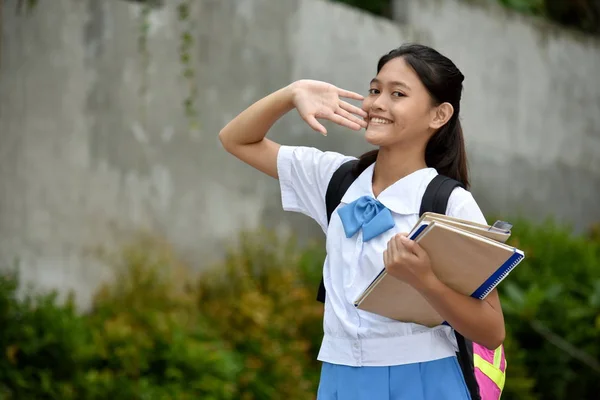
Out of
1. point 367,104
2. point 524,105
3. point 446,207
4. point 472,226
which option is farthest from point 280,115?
point 524,105

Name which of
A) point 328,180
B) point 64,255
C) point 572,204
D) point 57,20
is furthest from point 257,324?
point 572,204

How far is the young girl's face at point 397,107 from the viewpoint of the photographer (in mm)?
2783

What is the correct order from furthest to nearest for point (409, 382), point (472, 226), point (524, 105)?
point (524, 105)
point (409, 382)
point (472, 226)

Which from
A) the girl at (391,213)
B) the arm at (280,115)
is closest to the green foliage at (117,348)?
the arm at (280,115)

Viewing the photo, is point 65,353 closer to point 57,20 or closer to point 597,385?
point 57,20

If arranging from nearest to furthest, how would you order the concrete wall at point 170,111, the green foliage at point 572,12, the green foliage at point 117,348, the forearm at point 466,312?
the forearm at point 466,312 < the green foliage at point 117,348 < the concrete wall at point 170,111 < the green foliage at point 572,12

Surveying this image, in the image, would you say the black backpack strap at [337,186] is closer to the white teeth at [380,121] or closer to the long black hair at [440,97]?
the long black hair at [440,97]

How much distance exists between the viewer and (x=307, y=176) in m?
3.02

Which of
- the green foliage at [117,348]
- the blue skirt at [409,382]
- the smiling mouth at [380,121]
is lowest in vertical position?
the green foliage at [117,348]

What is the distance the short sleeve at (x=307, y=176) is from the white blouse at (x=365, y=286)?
0.14 m

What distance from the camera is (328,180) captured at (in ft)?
9.83

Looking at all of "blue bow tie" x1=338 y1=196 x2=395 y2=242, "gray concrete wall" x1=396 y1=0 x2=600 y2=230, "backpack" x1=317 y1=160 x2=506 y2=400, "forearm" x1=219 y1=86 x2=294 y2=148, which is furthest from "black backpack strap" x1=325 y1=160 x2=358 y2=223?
"gray concrete wall" x1=396 y1=0 x2=600 y2=230

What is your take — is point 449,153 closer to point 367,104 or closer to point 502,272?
point 367,104

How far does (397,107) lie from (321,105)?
21 centimetres
